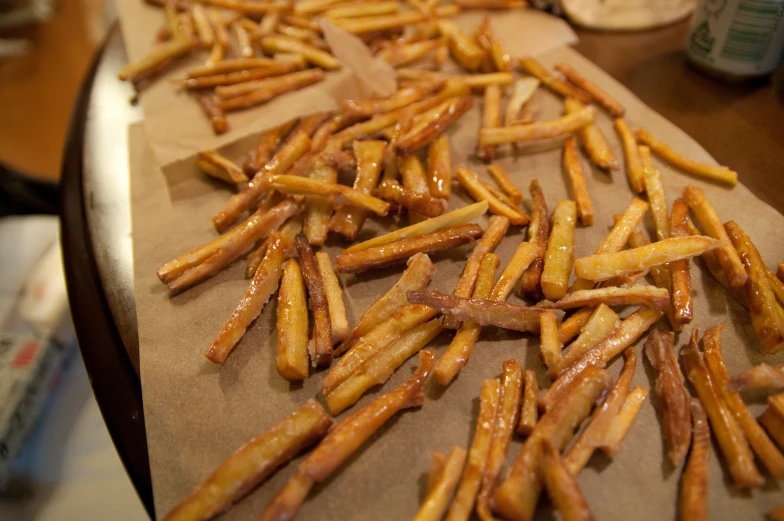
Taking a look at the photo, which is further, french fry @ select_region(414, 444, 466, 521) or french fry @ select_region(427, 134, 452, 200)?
french fry @ select_region(427, 134, 452, 200)

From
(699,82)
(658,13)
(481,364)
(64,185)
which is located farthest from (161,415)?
(658,13)

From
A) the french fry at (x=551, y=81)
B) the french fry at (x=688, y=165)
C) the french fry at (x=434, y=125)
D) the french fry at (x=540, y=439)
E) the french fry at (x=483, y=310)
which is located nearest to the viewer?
the french fry at (x=540, y=439)

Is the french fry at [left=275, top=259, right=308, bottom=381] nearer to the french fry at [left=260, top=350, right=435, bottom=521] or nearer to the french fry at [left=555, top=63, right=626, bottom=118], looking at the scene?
the french fry at [left=260, top=350, right=435, bottom=521]

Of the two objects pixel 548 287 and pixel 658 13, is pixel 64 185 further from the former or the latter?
pixel 658 13

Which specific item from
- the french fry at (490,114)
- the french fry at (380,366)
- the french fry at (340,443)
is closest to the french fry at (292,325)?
the french fry at (380,366)

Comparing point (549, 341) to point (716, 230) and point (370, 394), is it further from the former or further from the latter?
point (716, 230)

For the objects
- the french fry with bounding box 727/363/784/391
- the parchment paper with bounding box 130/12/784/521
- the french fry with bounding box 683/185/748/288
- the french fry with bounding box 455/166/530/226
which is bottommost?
the parchment paper with bounding box 130/12/784/521

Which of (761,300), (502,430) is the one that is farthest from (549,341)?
(761,300)

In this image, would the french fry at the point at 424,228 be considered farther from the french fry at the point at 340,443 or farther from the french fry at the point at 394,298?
the french fry at the point at 340,443

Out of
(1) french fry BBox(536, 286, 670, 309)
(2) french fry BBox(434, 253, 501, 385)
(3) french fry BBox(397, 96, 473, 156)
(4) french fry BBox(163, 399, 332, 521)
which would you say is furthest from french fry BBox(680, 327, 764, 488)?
(3) french fry BBox(397, 96, 473, 156)
